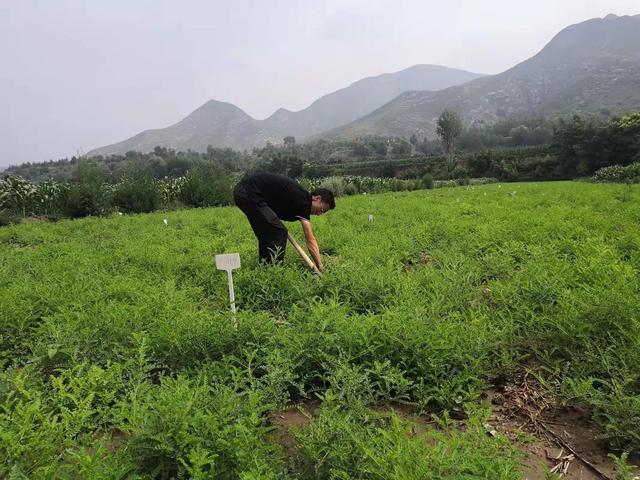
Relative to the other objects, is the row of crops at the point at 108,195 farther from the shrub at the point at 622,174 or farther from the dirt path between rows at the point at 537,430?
the shrub at the point at 622,174

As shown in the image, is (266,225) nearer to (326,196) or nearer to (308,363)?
(326,196)

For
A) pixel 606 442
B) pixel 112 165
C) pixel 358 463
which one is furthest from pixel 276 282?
pixel 112 165

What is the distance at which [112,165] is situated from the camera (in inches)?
3243

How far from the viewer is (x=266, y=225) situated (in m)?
5.34

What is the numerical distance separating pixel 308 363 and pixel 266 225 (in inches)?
108

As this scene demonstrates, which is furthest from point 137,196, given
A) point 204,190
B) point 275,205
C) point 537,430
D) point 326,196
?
point 537,430

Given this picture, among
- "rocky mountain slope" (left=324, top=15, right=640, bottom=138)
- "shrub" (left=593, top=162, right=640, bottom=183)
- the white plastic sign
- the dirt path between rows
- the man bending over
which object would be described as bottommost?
"shrub" (left=593, top=162, right=640, bottom=183)

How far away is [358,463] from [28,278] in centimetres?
579

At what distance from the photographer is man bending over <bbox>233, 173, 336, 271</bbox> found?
17.3 feet

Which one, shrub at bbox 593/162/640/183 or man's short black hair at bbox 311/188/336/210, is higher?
man's short black hair at bbox 311/188/336/210

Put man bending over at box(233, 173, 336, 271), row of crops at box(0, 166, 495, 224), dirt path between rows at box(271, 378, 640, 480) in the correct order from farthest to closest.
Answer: row of crops at box(0, 166, 495, 224)
man bending over at box(233, 173, 336, 271)
dirt path between rows at box(271, 378, 640, 480)

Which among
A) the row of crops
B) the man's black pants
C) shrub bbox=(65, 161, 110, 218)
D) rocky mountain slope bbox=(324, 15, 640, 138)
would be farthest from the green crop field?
rocky mountain slope bbox=(324, 15, 640, 138)

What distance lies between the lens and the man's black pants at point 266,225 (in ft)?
17.4

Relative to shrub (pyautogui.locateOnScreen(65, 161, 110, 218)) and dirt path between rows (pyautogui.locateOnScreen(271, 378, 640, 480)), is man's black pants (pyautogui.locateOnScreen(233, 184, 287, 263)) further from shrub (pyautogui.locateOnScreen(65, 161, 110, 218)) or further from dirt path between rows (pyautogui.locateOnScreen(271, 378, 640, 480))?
shrub (pyautogui.locateOnScreen(65, 161, 110, 218))
